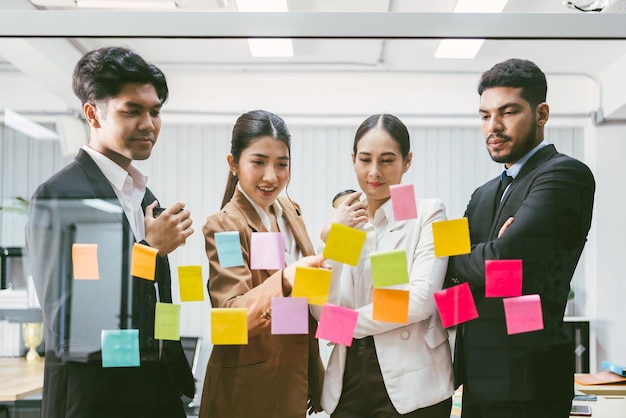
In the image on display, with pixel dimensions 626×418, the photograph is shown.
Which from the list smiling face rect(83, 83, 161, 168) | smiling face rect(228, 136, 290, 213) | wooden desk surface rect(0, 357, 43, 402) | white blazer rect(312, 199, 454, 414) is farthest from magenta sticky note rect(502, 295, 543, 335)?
wooden desk surface rect(0, 357, 43, 402)

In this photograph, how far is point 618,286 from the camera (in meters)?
1.49

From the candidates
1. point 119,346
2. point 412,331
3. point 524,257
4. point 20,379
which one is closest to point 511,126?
point 524,257

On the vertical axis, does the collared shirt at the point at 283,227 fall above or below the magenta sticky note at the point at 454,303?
above

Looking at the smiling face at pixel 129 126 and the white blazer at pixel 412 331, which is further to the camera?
the smiling face at pixel 129 126

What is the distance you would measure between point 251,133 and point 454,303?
676mm

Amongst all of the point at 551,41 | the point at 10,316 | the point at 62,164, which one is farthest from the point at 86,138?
the point at 551,41

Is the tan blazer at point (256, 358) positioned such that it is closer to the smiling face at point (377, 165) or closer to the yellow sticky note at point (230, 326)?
the yellow sticky note at point (230, 326)

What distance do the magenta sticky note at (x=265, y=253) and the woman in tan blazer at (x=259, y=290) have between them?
0.04 feet

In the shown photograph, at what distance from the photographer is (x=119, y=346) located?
1.44 metres

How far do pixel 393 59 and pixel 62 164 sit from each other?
0.95m

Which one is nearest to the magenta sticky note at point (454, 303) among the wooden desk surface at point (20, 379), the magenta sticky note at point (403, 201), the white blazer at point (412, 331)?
the white blazer at point (412, 331)

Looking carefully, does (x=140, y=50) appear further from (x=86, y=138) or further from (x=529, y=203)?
(x=529, y=203)

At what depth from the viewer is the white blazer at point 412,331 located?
1.37 metres

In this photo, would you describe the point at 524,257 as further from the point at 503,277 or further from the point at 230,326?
the point at 230,326
